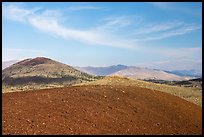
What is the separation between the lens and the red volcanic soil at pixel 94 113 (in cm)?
1287

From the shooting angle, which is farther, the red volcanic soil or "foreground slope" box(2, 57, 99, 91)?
"foreground slope" box(2, 57, 99, 91)

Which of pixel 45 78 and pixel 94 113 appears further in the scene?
pixel 45 78

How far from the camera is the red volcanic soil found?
42.2ft

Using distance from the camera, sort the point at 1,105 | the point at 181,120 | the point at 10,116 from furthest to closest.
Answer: the point at 181,120 → the point at 1,105 → the point at 10,116

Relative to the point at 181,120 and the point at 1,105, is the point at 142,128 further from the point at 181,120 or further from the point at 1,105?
the point at 1,105

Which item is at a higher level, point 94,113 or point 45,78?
point 45,78

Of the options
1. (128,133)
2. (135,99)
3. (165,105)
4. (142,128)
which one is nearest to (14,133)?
(128,133)

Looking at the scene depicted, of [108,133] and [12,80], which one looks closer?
[108,133]

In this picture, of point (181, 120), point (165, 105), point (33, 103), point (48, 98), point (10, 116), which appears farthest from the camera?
point (165, 105)

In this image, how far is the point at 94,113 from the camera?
50.0ft

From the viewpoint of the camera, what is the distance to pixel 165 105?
20.6m

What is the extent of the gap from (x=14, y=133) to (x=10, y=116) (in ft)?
4.84

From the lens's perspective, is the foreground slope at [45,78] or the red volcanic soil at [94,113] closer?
the red volcanic soil at [94,113]

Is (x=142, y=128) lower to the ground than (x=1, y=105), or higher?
lower
